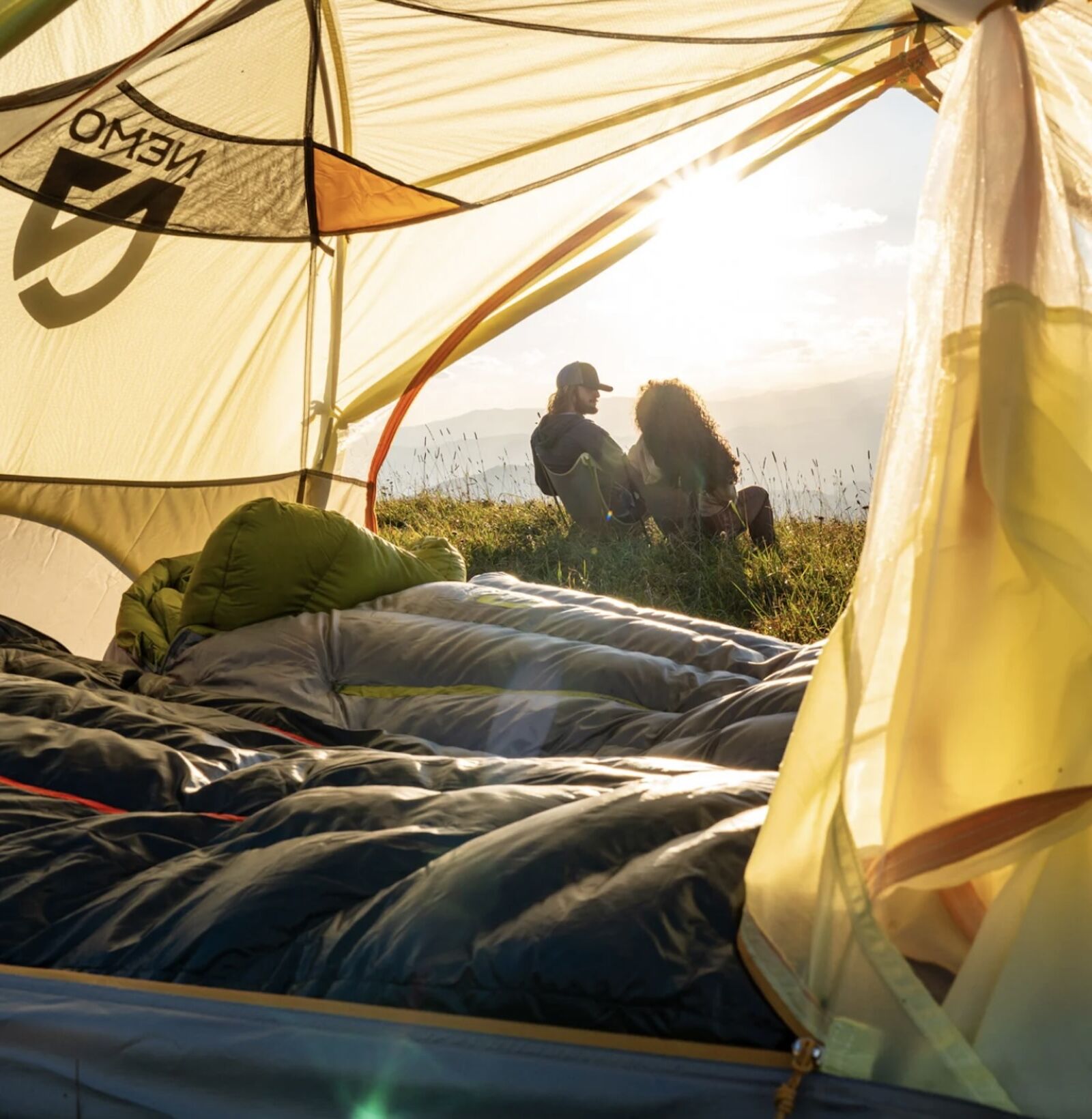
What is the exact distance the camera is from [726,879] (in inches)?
37.3

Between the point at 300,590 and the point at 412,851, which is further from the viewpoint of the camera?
the point at 300,590

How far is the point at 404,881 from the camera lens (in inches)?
39.3

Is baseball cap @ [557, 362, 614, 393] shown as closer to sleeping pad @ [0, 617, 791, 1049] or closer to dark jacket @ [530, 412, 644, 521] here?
dark jacket @ [530, 412, 644, 521]

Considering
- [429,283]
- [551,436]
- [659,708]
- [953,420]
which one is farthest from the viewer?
[551,436]

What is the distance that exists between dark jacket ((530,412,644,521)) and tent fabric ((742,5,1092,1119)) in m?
3.43

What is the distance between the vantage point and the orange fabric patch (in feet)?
8.93

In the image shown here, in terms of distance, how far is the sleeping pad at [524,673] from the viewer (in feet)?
5.74

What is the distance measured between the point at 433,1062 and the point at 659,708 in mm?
1095

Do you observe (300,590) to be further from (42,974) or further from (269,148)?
(42,974)

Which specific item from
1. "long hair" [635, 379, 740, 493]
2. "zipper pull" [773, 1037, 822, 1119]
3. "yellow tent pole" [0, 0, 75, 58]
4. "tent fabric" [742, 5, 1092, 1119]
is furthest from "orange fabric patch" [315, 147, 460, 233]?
"zipper pull" [773, 1037, 822, 1119]

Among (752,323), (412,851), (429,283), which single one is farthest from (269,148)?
(752,323)

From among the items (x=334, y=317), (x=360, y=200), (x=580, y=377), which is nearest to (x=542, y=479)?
(x=580, y=377)

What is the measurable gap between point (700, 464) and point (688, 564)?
363 mm

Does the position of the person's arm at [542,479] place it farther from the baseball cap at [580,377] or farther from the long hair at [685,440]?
the long hair at [685,440]
